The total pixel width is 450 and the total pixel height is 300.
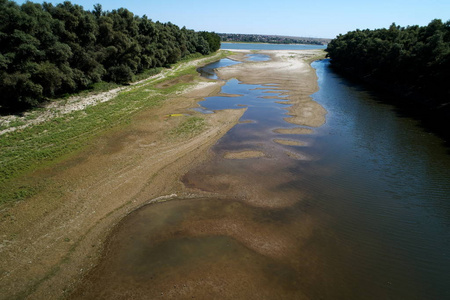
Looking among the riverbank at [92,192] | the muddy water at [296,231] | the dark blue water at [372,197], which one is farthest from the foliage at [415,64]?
the riverbank at [92,192]

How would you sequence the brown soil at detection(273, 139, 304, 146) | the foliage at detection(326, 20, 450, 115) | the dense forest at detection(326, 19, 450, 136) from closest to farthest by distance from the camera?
the brown soil at detection(273, 139, 304, 146) → the dense forest at detection(326, 19, 450, 136) → the foliage at detection(326, 20, 450, 115)

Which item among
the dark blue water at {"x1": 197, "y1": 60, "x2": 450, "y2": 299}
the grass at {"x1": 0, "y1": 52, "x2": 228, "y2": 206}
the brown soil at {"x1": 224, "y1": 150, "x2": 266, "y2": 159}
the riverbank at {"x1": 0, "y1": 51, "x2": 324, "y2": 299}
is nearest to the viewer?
the riverbank at {"x1": 0, "y1": 51, "x2": 324, "y2": 299}

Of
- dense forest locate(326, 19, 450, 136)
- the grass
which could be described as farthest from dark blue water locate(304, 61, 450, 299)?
the grass

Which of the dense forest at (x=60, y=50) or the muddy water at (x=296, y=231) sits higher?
the dense forest at (x=60, y=50)

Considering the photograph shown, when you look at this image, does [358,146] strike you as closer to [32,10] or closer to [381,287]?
[381,287]

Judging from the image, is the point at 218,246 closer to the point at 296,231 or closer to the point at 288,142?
the point at 296,231

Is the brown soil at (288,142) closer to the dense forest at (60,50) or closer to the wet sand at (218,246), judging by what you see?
the wet sand at (218,246)

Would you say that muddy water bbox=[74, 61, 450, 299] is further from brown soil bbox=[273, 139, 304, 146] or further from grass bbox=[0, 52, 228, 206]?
grass bbox=[0, 52, 228, 206]
